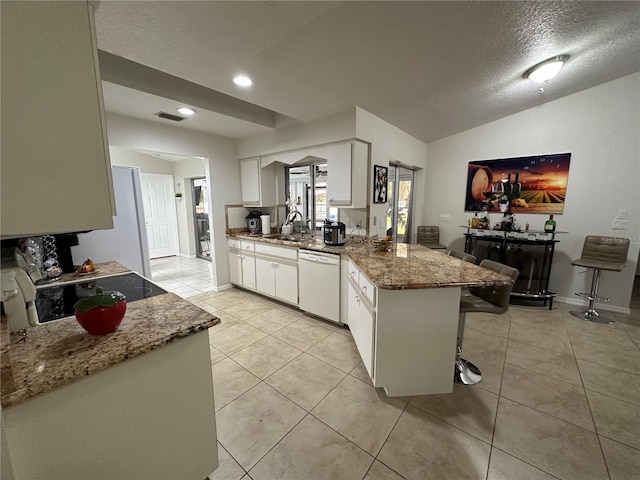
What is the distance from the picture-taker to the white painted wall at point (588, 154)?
3.07 meters

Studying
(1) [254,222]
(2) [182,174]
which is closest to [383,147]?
(1) [254,222]

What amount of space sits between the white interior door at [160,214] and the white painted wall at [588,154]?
6841 millimetres

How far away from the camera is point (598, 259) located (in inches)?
127

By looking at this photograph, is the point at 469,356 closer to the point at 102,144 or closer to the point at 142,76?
the point at 102,144

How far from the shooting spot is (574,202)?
136 inches

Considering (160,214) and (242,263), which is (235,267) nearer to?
(242,263)

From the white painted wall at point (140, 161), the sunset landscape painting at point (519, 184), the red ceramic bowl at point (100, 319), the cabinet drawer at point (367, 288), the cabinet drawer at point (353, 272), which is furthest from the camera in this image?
the white painted wall at point (140, 161)

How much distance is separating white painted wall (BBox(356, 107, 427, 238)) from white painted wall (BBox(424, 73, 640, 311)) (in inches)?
40.1

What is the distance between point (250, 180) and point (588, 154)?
474 cm

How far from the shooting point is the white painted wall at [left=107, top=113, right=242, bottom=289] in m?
3.03

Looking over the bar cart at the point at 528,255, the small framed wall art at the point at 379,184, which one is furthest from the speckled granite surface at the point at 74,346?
the bar cart at the point at 528,255

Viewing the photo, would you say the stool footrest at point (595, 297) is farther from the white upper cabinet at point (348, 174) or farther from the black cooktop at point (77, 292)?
the black cooktop at point (77, 292)

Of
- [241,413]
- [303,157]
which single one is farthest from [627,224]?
[241,413]

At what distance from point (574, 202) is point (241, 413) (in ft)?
15.5
